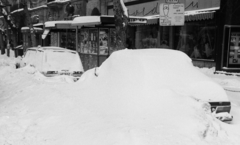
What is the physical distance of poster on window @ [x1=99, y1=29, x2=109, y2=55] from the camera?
15430 mm

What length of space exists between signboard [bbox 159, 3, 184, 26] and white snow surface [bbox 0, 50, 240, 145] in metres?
2.23

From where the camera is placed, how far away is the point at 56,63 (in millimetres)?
11391

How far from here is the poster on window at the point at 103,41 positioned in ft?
50.6

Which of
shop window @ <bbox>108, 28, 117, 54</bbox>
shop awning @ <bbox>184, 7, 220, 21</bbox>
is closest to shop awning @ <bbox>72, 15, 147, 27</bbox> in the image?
shop window @ <bbox>108, 28, 117, 54</bbox>

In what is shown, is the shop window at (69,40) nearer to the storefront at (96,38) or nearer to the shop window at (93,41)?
the storefront at (96,38)

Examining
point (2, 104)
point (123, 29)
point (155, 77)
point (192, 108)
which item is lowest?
point (2, 104)

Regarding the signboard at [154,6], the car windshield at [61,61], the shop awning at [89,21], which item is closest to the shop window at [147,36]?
the signboard at [154,6]

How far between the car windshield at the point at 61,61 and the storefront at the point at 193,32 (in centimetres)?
743

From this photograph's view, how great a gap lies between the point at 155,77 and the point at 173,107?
973 millimetres

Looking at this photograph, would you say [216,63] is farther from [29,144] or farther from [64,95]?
[29,144]

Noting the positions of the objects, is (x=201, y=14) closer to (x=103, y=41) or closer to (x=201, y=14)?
(x=201, y=14)

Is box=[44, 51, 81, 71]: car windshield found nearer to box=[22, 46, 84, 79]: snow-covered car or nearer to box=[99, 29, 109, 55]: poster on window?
box=[22, 46, 84, 79]: snow-covered car

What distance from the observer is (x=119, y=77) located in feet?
22.2

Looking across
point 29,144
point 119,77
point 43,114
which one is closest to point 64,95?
point 43,114
